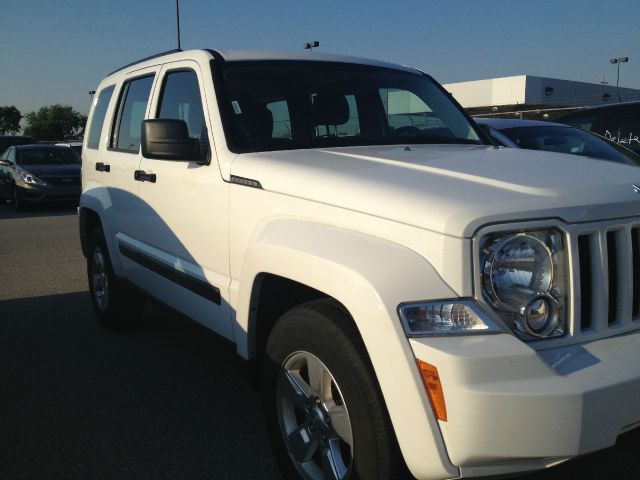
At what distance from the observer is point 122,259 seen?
4582 millimetres

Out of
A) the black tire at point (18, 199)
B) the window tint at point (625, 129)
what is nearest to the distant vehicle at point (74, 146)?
the black tire at point (18, 199)

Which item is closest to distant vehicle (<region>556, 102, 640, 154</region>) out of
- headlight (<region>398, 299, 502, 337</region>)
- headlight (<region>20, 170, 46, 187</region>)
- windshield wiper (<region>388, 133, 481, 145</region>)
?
windshield wiper (<region>388, 133, 481, 145</region>)

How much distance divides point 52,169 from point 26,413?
12808 mm

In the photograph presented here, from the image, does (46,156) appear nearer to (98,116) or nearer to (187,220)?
(98,116)

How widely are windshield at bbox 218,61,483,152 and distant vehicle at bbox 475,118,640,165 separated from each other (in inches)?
118

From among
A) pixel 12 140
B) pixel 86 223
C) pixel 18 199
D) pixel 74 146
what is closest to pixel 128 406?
pixel 86 223

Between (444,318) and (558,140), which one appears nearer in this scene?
(444,318)

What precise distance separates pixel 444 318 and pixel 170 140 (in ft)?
5.88

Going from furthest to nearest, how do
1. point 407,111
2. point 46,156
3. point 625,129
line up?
1. point 46,156
2. point 625,129
3. point 407,111

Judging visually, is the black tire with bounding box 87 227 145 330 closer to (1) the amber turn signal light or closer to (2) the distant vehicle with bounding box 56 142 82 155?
(1) the amber turn signal light

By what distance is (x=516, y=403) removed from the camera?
186cm

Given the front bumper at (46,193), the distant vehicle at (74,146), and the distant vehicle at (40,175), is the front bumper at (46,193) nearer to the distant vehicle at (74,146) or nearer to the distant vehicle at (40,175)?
the distant vehicle at (40,175)

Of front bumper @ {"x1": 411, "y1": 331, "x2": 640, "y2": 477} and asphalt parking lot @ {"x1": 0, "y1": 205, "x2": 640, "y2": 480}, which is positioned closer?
front bumper @ {"x1": 411, "y1": 331, "x2": 640, "y2": 477}

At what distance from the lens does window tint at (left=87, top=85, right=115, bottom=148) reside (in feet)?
17.0
